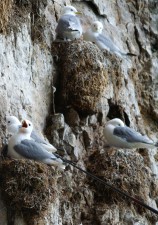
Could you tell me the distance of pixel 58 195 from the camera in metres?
6.75

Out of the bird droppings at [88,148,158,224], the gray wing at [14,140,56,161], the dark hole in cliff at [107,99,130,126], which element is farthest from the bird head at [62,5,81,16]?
the gray wing at [14,140,56,161]

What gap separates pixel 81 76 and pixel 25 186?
1.91 m

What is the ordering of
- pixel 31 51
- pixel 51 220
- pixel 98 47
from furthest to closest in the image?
1. pixel 98 47
2. pixel 31 51
3. pixel 51 220

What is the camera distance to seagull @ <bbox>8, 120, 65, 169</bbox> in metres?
6.37

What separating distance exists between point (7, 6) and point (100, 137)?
6.09 ft

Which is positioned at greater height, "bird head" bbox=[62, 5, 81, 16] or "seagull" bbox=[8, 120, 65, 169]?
"bird head" bbox=[62, 5, 81, 16]

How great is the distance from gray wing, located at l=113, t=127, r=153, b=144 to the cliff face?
0.14m

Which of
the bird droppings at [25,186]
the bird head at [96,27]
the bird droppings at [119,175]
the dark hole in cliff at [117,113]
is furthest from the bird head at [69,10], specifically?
the bird droppings at [25,186]

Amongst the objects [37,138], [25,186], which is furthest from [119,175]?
[25,186]

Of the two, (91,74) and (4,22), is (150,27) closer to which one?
(91,74)

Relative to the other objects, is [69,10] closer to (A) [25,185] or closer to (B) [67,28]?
(B) [67,28]

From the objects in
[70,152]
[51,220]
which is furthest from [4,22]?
[51,220]

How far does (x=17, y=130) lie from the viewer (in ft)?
21.5

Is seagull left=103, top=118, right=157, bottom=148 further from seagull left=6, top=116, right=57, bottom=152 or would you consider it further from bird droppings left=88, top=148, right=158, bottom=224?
seagull left=6, top=116, right=57, bottom=152
